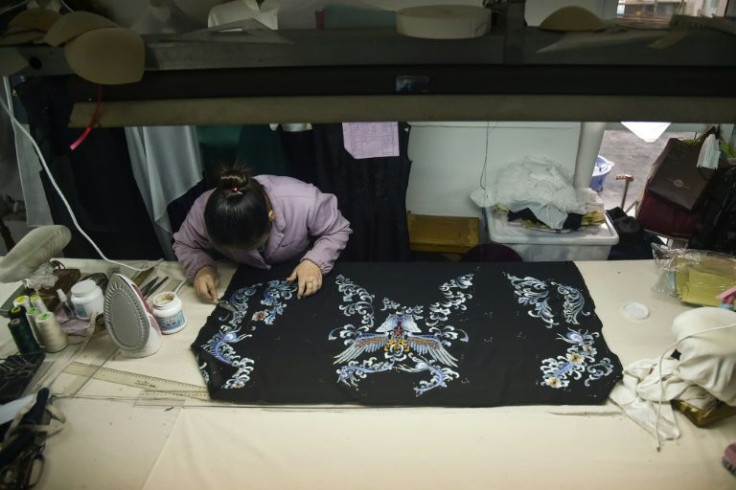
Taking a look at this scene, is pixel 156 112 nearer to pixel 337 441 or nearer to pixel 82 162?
pixel 337 441

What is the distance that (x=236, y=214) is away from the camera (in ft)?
4.76

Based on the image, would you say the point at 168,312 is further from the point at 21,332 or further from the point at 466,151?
the point at 466,151

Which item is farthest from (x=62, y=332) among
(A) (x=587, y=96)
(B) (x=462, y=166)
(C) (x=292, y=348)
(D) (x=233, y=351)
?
(B) (x=462, y=166)

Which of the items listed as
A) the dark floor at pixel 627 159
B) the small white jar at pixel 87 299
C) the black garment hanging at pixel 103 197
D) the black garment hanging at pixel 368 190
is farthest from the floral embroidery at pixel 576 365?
the dark floor at pixel 627 159

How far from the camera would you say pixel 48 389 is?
1298 mm

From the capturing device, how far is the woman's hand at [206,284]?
64.4 inches

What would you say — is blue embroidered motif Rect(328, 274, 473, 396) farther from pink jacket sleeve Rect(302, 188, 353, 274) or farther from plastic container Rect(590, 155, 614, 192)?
plastic container Rect(590, 155, 614, 192)

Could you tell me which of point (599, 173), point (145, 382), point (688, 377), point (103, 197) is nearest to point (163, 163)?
point (103, 197)

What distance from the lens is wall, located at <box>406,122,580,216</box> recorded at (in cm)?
230

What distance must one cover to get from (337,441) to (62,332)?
906mm

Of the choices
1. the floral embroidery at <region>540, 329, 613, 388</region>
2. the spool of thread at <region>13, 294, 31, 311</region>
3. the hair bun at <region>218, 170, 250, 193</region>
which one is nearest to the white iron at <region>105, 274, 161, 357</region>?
the spool of thread at <region>13, 294, 31, 311</region>

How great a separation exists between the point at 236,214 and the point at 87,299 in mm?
512

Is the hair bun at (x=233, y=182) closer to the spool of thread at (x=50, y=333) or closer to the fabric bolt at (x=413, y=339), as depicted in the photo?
the fabric bolt at (x=413, y=339)

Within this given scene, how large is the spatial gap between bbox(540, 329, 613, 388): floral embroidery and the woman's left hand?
0.73 metres
